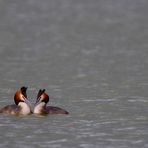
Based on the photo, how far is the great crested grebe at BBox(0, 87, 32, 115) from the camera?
2123cm

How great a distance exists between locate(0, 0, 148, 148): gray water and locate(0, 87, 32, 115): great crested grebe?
20cm

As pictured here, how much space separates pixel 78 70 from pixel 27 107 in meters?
6.57

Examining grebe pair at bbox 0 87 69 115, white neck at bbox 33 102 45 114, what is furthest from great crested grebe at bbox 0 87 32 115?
white neck at bbox 33 102 45 114

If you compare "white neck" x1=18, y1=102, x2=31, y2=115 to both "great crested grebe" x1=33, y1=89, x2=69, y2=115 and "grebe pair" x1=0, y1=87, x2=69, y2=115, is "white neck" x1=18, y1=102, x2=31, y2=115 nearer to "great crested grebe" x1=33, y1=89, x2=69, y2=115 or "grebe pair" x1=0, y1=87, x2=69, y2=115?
"grebe pair" x1=0, y1=87, x2=69, y2=115

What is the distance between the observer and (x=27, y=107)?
70.4 feet

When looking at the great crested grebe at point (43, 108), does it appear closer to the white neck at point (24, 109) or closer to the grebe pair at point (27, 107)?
the grebe pair at point (27, 107)

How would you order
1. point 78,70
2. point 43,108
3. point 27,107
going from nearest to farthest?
point 43,108, point 27,107, point 78,70

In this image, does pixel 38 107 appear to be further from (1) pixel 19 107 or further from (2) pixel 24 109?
(1) pixel 19 107

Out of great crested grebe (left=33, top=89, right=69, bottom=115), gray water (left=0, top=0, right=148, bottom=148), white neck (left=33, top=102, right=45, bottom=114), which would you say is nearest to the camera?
gray water (left=0, top=0, right=148, bottom=148)

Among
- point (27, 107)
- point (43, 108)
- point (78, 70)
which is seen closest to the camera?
point (43, 108)

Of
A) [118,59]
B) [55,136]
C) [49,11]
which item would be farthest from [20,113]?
[49,11]

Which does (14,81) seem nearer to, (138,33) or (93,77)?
(93,77)

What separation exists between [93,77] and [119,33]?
11.2m

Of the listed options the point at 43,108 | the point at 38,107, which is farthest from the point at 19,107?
the point at 43,108
